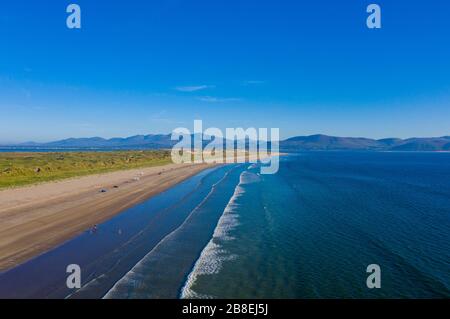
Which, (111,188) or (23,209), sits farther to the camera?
(111,188)

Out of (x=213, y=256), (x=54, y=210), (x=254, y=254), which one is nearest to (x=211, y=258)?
(x=213, y=256)

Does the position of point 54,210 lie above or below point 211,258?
above

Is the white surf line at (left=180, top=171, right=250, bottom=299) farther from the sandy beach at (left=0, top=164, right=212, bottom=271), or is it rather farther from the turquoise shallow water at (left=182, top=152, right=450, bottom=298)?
the sandy beach at (left=0, top=164, right=212, bottom=271)

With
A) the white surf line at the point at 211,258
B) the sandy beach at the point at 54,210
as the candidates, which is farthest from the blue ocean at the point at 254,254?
the sandy beach at the point at 54,210

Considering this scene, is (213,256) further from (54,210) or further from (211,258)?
(54,210)

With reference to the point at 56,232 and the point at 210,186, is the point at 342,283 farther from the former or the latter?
the point at 210,186

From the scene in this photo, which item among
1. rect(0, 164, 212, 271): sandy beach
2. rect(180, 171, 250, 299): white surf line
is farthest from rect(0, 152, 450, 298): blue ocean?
rect(0, 164, 212, 271): sandy beach
